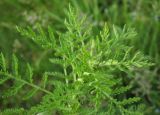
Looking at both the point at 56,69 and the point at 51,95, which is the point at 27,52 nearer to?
the point at 56,69

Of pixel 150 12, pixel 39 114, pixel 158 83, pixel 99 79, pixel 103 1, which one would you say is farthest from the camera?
pixel 103 1

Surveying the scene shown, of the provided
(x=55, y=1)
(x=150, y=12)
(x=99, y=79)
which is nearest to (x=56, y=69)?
(x=55, y=1)

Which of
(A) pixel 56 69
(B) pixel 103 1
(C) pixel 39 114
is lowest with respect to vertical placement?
(C) pixel 39 114

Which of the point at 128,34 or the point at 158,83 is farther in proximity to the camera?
the point at 158,83

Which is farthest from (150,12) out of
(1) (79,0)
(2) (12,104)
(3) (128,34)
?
(3) (128,34)

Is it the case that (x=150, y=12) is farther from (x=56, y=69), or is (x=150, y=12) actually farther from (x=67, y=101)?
(x=67, y=101)

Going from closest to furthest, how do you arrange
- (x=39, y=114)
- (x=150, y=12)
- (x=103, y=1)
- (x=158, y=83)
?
1. (x=39, y=114)
2. (x=158, y=83)
3. (x=150, y=12)
4. (x=103, y=1)

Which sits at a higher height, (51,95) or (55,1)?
(55,1)
